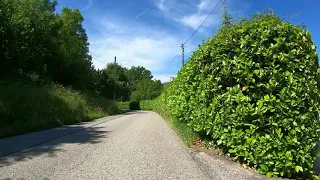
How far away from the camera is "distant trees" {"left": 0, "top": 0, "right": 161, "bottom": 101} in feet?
74.3

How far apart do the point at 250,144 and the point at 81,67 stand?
3133cm

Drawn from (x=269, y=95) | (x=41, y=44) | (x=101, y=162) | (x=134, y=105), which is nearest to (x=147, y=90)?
(x=134, y=105)

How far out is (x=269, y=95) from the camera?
222 inches

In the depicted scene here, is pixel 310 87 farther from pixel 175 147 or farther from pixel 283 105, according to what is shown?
pixel 175 147

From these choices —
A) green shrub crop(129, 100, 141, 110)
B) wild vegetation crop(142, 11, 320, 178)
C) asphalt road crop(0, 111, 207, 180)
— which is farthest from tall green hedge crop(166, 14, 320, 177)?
green shrub crop(129, 100, 141, 110)

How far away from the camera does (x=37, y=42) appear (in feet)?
89.6

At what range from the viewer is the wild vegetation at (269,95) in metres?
5.39

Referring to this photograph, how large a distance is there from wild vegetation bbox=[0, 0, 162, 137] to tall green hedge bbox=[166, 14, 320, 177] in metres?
9.42

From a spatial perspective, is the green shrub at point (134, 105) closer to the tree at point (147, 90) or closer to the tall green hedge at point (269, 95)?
the tree at point (147, 90)

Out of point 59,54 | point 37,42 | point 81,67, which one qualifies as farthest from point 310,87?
point 81,67

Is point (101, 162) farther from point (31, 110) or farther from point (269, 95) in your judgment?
point (31, 110)

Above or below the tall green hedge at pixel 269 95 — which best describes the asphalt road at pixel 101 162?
below

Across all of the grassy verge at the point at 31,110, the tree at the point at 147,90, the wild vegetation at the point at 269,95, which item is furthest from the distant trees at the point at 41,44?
the tree at the point at 147,90

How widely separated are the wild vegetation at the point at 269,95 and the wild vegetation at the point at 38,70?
941 cm
